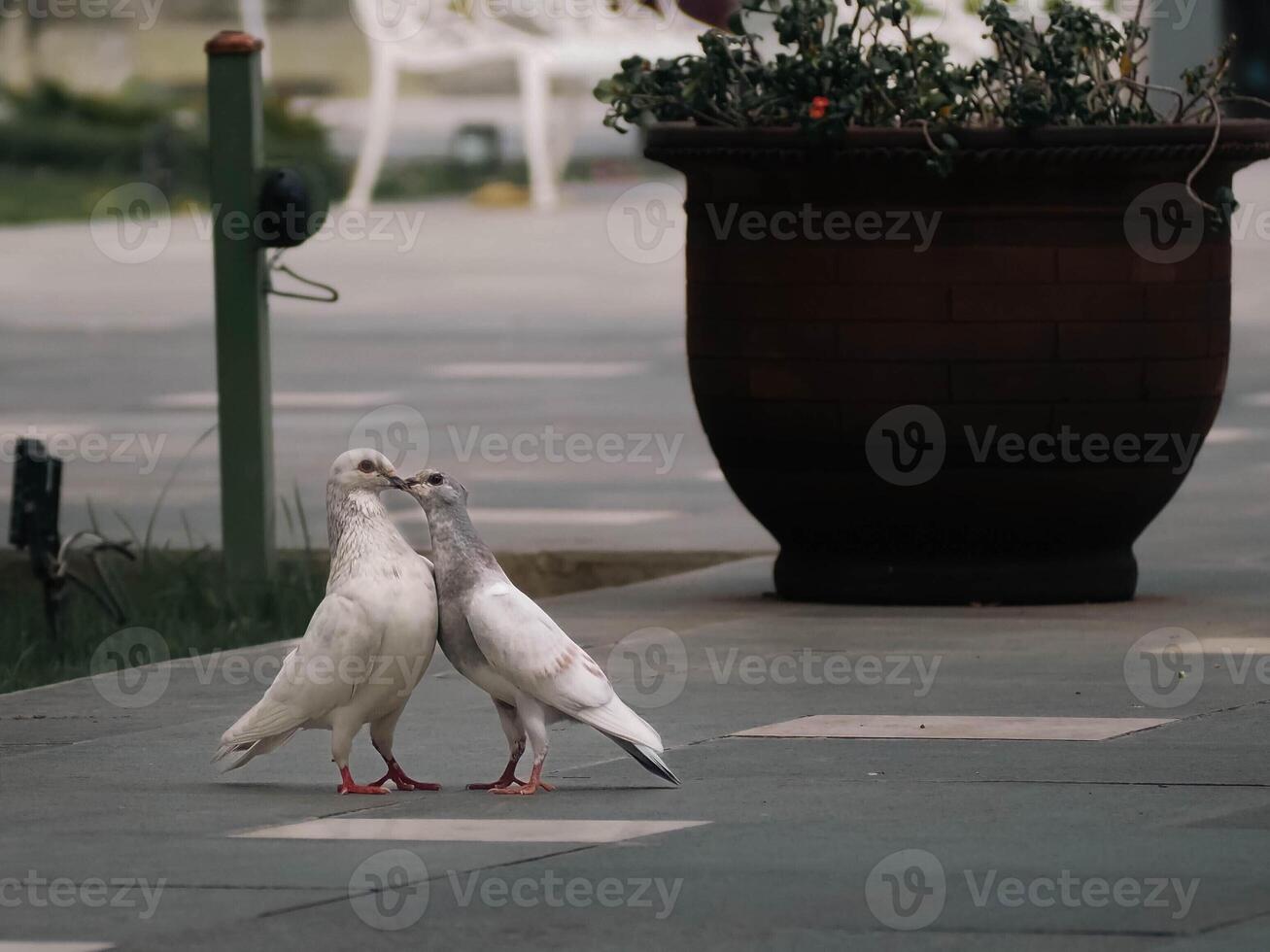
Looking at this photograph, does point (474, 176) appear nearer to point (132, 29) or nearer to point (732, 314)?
point (132, 29)

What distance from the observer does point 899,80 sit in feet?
29.4

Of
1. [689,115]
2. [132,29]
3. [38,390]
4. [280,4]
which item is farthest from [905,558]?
[280,4]

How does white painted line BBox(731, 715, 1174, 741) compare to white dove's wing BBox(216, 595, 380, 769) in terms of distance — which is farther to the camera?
white painted line BBox(731, 715, 1174, 741)
